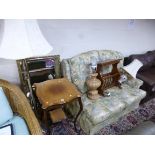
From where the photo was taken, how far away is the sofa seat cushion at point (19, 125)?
162 cm

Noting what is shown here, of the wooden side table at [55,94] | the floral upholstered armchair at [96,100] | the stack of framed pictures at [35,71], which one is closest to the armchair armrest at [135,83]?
the floral upholstered armchair at [96,100]

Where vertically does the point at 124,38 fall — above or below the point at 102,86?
above

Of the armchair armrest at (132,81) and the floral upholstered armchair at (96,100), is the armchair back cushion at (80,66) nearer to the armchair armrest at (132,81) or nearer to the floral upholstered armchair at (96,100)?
the floral upholstered armchair at (96,100)

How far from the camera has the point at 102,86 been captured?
8.04 ft

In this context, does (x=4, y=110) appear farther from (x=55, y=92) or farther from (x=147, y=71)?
(x=147, y=71)

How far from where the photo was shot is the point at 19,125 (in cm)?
169

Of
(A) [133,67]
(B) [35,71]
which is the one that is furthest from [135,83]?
(B) [35,71]

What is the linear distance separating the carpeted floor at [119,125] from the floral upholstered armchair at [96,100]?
7cm

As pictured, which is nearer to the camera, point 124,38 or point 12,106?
point 12,106

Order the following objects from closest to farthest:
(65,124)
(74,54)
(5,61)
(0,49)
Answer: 1. (0,49)
2. (5,61)
3. (65,124)
4. (74,54)

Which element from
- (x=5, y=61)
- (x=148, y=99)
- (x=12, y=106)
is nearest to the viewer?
(x=12, y=106)

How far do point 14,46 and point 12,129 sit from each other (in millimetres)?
822
